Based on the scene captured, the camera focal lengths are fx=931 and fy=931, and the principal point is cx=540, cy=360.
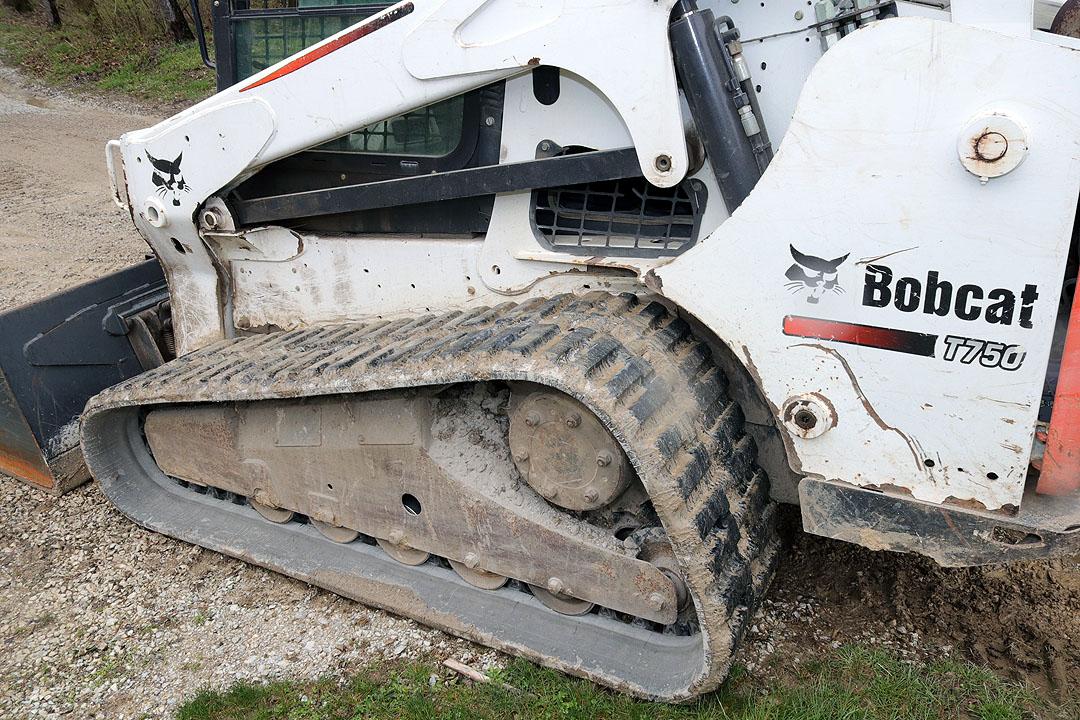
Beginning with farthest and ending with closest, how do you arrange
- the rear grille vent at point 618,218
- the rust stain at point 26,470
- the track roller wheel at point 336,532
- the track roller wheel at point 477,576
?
the rust stain at point 26,470 → the track roller wheel at point 336,532 → the track roller wheel at point 477,576 → the rear grille vent at point 618,218

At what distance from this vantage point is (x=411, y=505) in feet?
10.1

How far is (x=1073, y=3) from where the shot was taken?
2574 millimetres

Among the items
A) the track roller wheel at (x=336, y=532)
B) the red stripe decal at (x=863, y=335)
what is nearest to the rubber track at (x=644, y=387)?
the red stripe decal at (x=863, y=335)

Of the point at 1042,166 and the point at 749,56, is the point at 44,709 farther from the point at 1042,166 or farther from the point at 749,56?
the point at 1042,166

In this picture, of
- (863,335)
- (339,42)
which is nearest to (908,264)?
(863,335)

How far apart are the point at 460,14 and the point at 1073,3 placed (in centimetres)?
171

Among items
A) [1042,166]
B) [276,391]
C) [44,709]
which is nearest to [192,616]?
[44,709]

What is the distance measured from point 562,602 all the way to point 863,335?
127cm

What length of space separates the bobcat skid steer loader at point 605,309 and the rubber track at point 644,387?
0.04 feet

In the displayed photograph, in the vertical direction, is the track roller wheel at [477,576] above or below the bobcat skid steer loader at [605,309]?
below

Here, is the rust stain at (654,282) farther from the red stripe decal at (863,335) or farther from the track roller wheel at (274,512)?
the track roller wheel at (274,512)

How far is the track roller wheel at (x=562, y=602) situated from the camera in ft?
9.53

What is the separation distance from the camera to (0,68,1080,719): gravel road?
9.48ft

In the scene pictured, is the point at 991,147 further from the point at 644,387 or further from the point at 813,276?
the point at 644,387
